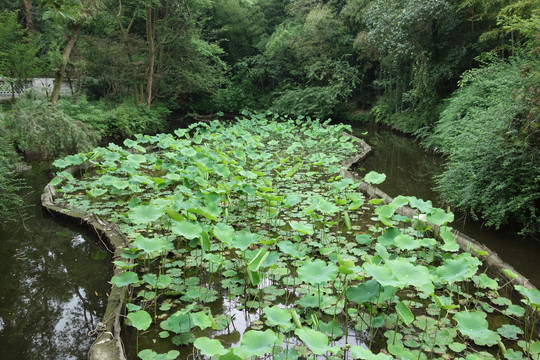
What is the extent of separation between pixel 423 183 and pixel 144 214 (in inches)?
211

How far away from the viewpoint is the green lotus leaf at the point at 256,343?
172 centimetres

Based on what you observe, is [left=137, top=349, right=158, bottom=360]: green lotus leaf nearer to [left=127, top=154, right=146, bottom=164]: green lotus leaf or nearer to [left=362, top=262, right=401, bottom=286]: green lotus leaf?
[left=362, top=262, right=401, bottom=286]: green lotus leaf

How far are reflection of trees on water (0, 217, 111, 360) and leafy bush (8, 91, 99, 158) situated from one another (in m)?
2.76

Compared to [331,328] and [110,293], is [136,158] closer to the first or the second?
[110,293]

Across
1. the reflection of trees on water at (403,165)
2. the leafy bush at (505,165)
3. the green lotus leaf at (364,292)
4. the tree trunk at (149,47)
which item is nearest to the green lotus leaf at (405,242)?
the green lotus leaf at (364,292)

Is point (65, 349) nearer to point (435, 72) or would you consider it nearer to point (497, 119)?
point (497, 119)

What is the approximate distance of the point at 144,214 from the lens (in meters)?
3.13

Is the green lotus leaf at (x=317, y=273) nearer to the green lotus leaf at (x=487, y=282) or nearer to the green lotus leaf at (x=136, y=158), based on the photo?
the green lotus leaf at (x=487, y=282)

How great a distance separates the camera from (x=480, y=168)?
4.56 meters

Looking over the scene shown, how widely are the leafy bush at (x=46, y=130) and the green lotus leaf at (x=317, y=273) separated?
6.17 m

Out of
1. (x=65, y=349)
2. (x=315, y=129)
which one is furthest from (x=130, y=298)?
(x=315, y=129)

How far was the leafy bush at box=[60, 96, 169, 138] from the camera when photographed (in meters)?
9.83

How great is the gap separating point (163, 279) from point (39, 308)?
46.4 inches

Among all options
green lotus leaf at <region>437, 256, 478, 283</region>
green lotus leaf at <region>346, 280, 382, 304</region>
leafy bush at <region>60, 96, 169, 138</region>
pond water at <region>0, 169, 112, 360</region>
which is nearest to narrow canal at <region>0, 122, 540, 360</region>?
pond water at <region>0, 169, 112, 360</region>
